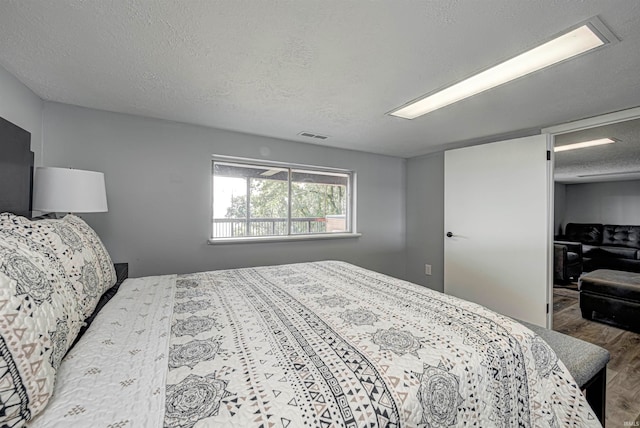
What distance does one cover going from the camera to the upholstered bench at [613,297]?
9.18 feet

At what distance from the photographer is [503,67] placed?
166 cm

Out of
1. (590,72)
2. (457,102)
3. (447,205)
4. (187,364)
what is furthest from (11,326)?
(447,205)

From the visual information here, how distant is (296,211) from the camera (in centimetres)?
354

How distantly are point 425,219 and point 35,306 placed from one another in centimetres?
399

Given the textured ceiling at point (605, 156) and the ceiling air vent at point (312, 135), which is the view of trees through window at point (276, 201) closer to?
the ceiling air vent at point (312, 135)

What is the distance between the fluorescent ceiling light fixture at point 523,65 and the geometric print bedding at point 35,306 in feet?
7.67

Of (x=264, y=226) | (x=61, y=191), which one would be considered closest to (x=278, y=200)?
(x=264, y=226)

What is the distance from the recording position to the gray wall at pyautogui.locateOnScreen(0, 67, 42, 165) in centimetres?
168

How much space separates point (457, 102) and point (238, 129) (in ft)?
6.97

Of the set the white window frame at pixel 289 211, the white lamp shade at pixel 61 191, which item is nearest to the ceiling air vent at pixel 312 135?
the white window frame at pixel 289 211

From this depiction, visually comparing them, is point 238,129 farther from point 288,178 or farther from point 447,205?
point 447,205

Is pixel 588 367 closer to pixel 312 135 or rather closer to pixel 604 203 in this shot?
pixel 312 135

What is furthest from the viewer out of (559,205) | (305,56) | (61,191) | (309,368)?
(559,205)

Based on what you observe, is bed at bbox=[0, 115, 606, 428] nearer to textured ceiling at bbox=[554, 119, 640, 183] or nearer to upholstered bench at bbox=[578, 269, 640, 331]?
upholstered bench at bbox=[578, 269, 640, 331]
